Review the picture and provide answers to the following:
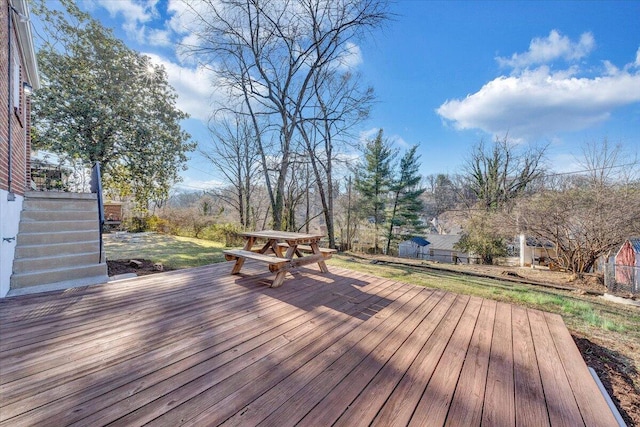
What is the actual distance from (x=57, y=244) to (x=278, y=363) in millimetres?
3807

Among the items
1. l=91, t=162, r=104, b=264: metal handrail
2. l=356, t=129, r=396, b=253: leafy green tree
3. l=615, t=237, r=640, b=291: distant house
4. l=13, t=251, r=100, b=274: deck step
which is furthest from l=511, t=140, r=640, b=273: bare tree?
l=13, t=251, r=100, b=274: deck step

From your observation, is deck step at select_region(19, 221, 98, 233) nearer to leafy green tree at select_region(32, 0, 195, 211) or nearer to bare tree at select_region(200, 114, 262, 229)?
leafy green tree at select_region(32, 0, 195, 211)

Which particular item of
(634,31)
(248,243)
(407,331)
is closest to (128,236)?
(248,243)

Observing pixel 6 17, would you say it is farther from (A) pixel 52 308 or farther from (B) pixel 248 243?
(B) pixel 248 243

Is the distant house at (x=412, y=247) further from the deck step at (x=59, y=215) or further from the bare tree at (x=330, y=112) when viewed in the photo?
the deck step at (x=59, y=215)

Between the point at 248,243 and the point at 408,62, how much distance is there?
318 inches

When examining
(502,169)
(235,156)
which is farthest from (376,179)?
(235,156)

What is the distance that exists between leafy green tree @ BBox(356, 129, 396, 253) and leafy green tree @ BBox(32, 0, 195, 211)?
12236mm

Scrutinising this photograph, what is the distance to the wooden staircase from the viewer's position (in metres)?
2.96

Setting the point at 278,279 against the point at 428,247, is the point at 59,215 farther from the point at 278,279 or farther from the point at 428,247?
the point at 428,247

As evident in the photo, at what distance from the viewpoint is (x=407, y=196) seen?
60.8ft

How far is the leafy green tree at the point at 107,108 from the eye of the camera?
8352mm

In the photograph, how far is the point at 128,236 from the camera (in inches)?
382

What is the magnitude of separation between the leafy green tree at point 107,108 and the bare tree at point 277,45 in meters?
4.10
